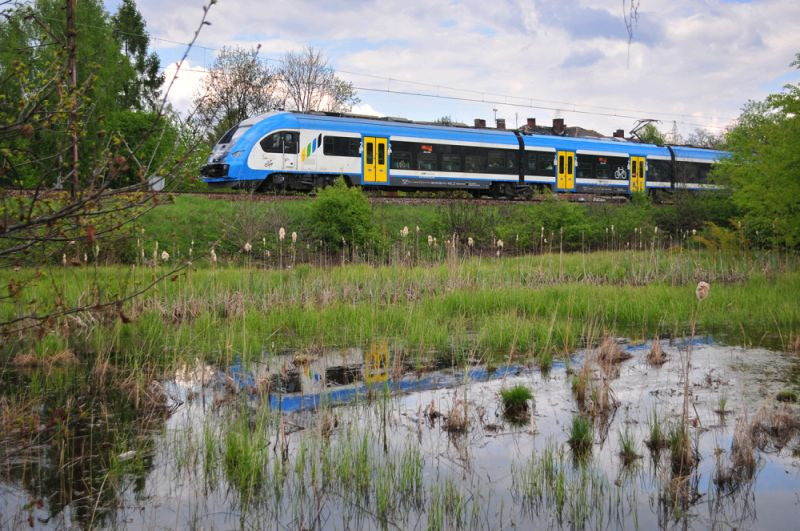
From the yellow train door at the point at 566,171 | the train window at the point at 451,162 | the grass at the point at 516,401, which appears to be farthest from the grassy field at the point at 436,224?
the grass at the point at 516,401

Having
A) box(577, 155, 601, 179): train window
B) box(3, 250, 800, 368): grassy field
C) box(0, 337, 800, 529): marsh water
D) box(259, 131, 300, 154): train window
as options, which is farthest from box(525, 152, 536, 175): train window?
box(0, 337, 800, 529): marsh water

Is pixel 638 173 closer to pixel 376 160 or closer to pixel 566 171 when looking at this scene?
pixel 566 171

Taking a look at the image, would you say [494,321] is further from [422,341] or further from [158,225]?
[158,225]

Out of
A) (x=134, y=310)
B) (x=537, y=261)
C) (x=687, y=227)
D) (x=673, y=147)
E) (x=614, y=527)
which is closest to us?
(x=614, y=527)

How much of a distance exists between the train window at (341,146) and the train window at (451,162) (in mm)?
3592

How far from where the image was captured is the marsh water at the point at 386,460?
435 centimetres

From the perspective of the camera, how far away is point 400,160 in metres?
25.9

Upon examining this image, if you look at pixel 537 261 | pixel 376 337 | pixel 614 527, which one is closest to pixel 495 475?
pixel 614 527

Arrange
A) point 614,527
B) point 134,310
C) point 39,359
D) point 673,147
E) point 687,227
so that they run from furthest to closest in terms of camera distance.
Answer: point 673,147 → point 687,227 → point 134,310 → point 39,359 → point 614,527

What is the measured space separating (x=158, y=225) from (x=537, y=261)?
849cm

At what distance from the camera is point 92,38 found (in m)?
35.4

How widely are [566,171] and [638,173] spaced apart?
4.30m

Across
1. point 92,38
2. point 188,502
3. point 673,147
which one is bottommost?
point 188,502

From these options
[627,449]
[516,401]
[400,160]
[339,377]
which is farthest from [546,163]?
[627,449]
